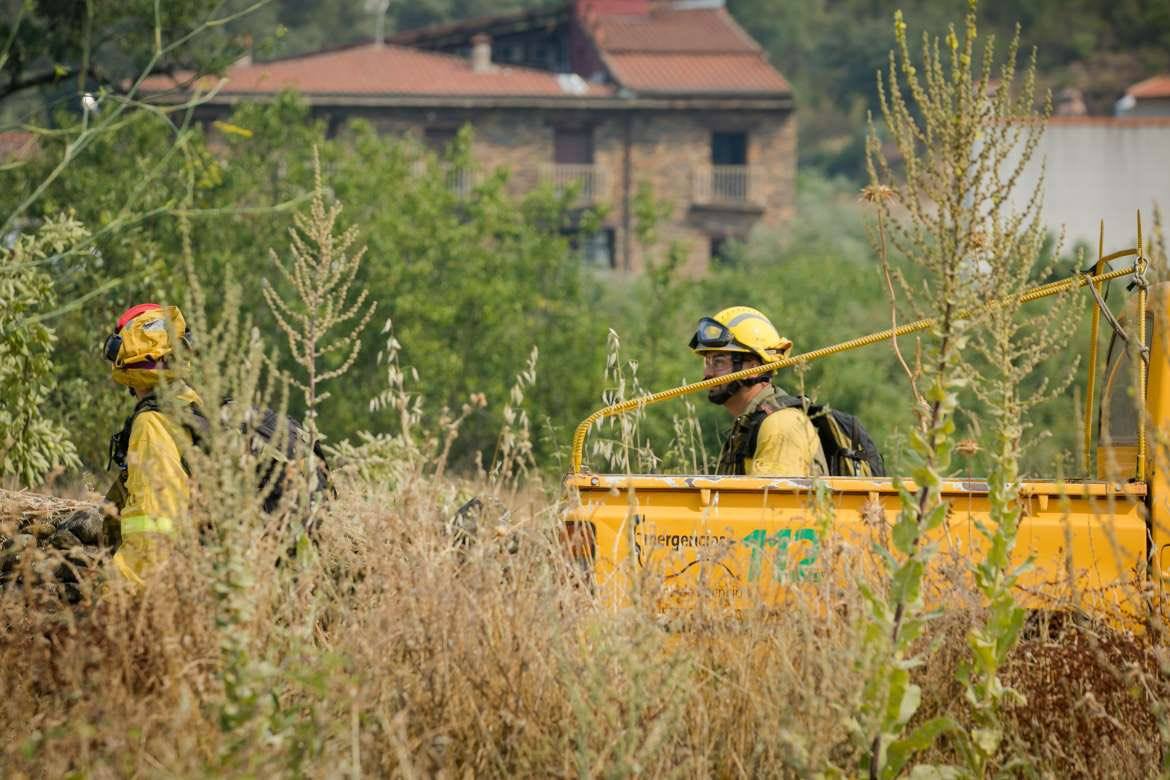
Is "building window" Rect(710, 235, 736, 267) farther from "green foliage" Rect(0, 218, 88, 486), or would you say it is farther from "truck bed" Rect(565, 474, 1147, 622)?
"truck bed" Rect(565, 474, 1147, 622)

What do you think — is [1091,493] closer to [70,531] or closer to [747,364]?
[747,364]

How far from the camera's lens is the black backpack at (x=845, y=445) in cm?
719

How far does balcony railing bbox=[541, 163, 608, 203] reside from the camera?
5247 cm

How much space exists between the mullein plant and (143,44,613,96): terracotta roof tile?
47.1 meters

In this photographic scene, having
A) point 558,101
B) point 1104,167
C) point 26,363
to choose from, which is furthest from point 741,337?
point 558,101

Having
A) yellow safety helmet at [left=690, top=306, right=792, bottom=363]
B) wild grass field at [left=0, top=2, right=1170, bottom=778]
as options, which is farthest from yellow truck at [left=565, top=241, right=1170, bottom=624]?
yellow safety helmet at [left=690, top=306, right=792, bottom=363]

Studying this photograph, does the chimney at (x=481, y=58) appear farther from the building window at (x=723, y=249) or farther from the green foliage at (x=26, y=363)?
the green foliage at (x=26, y=363)

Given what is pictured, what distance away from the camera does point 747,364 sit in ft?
25.4

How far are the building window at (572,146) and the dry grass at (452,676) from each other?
159 ft

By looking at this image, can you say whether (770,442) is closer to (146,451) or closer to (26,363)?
(146,451)

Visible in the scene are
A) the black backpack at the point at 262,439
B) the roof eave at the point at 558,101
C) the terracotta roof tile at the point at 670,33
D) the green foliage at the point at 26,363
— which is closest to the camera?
the black backpack at the point at 262,439

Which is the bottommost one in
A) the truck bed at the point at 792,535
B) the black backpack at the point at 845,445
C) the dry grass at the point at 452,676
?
the dry grass at the point at 452,676

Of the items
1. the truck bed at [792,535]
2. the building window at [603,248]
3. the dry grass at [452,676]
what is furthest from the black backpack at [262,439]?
the building window at [603,248]

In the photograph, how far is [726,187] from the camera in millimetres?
55094
